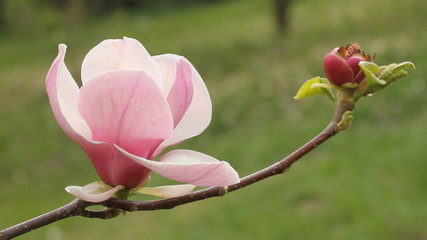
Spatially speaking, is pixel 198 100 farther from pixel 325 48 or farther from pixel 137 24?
pixel 137 24

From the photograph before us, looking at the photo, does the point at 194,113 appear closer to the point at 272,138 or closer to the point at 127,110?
the point at 127,110

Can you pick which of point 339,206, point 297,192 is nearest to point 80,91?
point 339,206

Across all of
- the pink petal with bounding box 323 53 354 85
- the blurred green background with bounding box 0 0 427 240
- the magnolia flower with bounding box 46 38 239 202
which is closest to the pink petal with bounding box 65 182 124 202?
the magnolia flower with bounding box 46 38 239 202

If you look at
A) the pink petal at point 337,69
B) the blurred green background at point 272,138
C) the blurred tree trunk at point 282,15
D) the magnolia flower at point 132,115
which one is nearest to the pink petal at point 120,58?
the magnolia flower at point 132,115

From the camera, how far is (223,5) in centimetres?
1230

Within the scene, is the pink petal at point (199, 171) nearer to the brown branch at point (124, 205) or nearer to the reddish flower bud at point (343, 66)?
the brown branch at point (124, 205)

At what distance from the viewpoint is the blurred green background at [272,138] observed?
3521mm

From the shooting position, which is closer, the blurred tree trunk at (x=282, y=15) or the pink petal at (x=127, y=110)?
the pink petal at (x=127, y=110)

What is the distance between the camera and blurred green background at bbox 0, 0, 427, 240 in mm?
3521

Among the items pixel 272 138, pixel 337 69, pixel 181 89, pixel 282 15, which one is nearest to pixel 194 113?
pixel 181 89

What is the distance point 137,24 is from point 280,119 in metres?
7.39

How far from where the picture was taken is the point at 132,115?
52cm

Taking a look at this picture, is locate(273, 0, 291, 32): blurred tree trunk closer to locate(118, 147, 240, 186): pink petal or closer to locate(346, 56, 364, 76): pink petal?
locate(346, 56, 364, 76): pink petal

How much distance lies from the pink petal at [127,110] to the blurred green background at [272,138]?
279 cm
